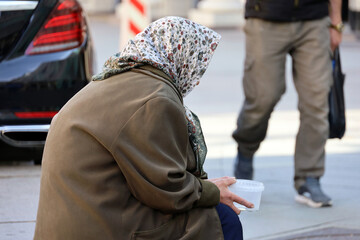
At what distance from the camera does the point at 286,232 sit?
4.12 metres

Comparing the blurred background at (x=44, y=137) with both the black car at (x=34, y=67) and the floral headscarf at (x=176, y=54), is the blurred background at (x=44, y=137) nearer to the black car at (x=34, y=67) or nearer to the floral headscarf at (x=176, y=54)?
the black car at (x=34, y=67)

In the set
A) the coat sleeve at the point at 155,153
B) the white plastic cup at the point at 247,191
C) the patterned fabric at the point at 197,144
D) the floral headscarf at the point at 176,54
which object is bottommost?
the white plastic cup at the point at 247,191

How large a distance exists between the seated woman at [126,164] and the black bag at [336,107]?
227cm

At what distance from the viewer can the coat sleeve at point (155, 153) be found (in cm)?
238

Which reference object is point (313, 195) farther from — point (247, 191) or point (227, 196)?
point (227, 196)

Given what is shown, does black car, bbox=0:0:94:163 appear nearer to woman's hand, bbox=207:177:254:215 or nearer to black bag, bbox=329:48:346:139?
black bag, bbox=329:48:346:139

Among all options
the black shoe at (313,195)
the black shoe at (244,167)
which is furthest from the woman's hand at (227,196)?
the black shoe at (244,167)

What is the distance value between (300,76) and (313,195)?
2.44 ft

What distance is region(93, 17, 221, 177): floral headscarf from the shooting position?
8.49 ft

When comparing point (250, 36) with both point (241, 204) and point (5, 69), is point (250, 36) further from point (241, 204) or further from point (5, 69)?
point (241, 204)

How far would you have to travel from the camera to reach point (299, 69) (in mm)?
4621

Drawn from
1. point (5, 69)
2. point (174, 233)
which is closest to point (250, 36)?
point (5, 69)

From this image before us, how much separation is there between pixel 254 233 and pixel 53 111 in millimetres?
1386

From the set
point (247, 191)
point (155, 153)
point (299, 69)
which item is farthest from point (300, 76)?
Answer: point (155, 153)
